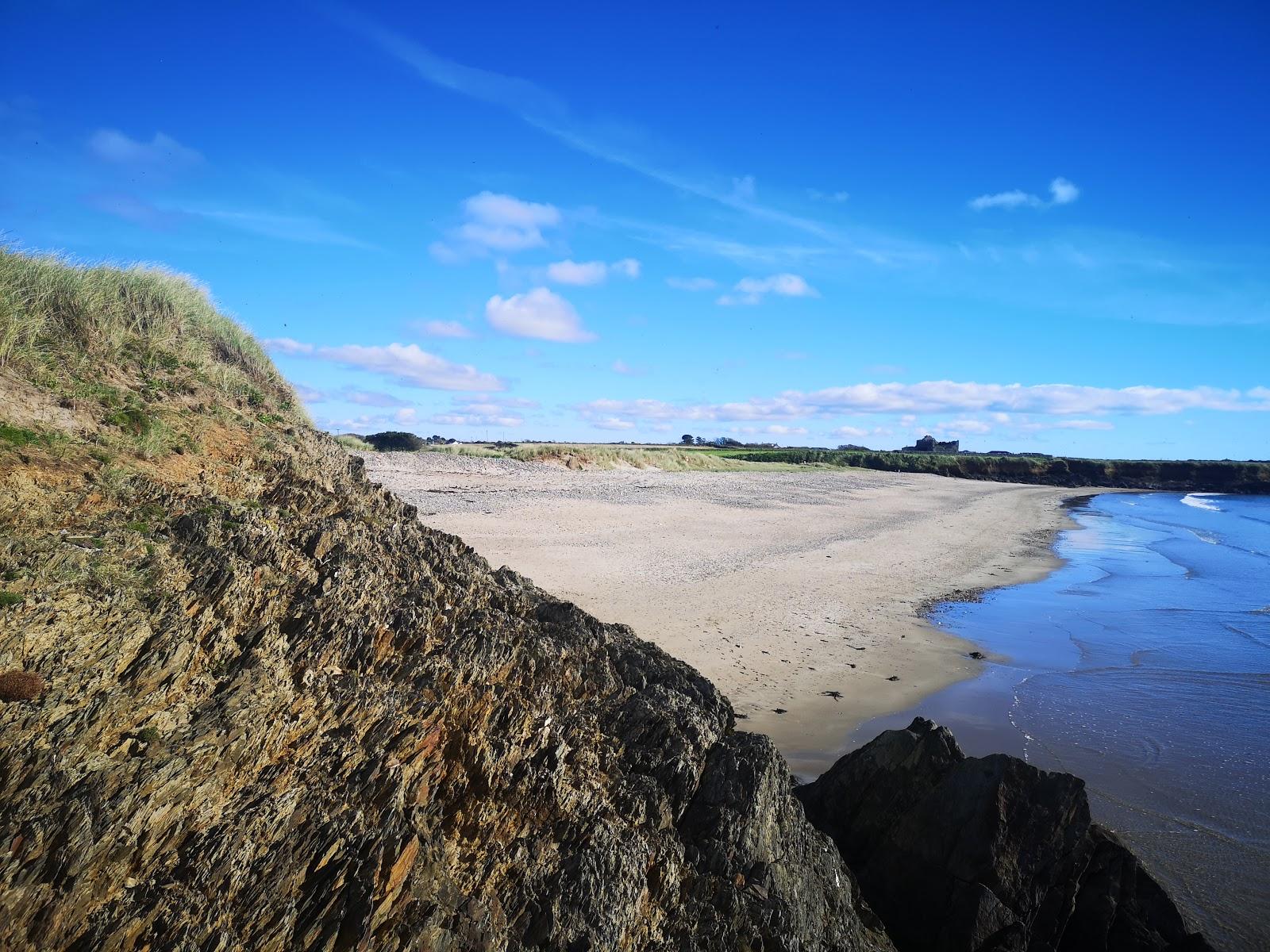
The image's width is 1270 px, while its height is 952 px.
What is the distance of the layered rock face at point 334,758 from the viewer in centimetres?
328

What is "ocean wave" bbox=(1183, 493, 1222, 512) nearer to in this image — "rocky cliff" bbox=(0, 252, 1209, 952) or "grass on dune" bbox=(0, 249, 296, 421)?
"rocky cliff" bbox=(0, 252, 1209, 952)

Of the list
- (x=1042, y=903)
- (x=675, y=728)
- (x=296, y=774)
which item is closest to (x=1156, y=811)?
(x=1042, y=903)

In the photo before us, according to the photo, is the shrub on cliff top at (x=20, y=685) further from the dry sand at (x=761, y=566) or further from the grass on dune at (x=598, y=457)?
the grass on dune at (x=598, y=457)

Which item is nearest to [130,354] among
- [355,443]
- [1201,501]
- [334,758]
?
[334,758]

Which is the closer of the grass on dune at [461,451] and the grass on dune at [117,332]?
the grass on dune at [117,332]

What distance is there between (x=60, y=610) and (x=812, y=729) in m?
8.51

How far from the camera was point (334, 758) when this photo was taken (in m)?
3.98

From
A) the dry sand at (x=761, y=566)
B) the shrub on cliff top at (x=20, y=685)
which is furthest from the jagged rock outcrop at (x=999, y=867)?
the shrub on cliff top at (x=20, y=685)

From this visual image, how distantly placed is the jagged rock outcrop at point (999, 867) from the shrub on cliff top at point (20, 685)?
559 centimetres

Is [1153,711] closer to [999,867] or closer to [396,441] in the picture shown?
[999,867]

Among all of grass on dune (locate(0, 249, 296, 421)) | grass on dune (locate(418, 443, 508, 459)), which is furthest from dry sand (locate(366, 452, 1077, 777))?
grass on dune (locate(0, 249, 296, 421))

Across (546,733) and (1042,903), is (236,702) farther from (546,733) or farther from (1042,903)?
(1042,903)

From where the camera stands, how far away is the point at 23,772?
3.23 meters

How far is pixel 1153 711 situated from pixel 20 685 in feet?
44.8
